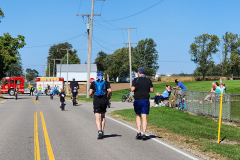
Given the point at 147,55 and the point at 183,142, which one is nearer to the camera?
the point at 183,142

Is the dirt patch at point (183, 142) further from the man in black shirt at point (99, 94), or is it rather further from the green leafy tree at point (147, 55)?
the green leafy tree at point (147, 55)

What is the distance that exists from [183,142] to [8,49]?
32678 millimetres

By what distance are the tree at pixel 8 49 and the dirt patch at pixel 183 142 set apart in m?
28.5

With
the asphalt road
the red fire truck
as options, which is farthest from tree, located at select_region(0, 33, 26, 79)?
the asphalt road

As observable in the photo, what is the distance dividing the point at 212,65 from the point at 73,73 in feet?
150

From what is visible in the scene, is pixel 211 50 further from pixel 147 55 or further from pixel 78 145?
pixel 78 145

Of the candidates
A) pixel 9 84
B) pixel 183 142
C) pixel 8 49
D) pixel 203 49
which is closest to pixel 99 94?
pixel 183 142

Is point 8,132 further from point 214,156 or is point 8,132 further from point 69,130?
point 214,156

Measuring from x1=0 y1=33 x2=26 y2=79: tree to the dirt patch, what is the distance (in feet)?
93.5

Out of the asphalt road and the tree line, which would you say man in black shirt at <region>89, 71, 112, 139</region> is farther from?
the tree line

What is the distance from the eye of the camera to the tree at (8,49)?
123ft

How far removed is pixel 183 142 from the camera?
31.7 ft

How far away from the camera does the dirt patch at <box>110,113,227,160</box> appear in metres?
8.05

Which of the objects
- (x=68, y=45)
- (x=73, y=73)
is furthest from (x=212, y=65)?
(x=68, y=45)
